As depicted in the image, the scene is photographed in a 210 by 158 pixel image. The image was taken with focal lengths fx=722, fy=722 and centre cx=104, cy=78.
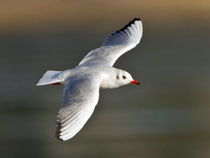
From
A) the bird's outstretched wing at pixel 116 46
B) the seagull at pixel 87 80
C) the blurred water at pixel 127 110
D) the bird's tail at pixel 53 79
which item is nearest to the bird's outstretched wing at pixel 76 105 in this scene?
the seagull at pixel 87 80

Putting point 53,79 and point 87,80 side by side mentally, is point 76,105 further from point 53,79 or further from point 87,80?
point 53,79

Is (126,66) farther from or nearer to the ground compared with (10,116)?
farther from the ground

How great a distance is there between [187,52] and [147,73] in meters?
3.03

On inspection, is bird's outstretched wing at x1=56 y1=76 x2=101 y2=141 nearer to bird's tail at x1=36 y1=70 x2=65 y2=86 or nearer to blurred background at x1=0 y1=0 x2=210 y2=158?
Answer: bird's tail at x1=36 y1=70 x2=65 y2=86

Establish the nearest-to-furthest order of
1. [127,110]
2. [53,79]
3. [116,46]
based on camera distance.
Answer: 1. [53,79]
2. [116,46]
3. [127,110]

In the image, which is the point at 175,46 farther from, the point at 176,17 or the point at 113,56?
the point at 113,56

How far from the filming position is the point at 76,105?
26.2ft

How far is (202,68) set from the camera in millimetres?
17172

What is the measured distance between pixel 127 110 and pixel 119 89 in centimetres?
146

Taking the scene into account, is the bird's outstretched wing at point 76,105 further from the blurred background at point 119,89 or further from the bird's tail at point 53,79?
the blurred background at point 119,89

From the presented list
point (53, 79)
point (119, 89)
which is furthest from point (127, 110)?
point (53, 79)

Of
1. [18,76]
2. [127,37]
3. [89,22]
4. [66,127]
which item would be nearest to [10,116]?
[18,76]

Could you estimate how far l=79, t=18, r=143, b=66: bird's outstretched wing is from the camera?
9646mm

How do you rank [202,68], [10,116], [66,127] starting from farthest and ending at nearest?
[202,68] → [10,116] → [66,127]
